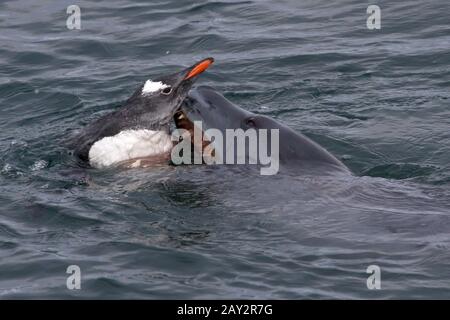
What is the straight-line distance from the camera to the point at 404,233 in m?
8.60

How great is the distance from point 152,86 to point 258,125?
1.29 meters

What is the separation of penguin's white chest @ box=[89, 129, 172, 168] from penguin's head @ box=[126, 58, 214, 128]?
0.11m

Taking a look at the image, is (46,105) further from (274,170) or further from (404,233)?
(404,233)

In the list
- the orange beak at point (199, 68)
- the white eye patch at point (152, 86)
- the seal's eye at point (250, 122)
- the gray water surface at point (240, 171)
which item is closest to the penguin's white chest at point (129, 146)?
the gray water surface at point (240, 171)

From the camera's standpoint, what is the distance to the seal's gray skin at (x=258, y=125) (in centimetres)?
953

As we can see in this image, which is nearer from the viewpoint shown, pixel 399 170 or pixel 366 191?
pixel 366 191

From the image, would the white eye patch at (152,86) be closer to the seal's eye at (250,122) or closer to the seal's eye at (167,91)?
the seal's eye at (167,91)

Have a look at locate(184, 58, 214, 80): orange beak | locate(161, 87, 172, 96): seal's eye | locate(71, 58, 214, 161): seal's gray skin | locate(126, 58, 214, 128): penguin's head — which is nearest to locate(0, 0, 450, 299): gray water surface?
locate(71, 58, 214, 161): seal's gray skin

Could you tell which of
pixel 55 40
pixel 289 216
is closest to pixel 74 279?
pixel 289 216

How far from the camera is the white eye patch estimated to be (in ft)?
33.5

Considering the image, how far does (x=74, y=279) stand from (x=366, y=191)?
9.00ft

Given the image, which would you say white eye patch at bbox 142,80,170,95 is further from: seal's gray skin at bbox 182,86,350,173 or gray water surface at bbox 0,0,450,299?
gray water surface at bbox 0,0,450,299

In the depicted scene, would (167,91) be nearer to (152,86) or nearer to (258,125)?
(152,86)

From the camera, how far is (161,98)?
10.2m
